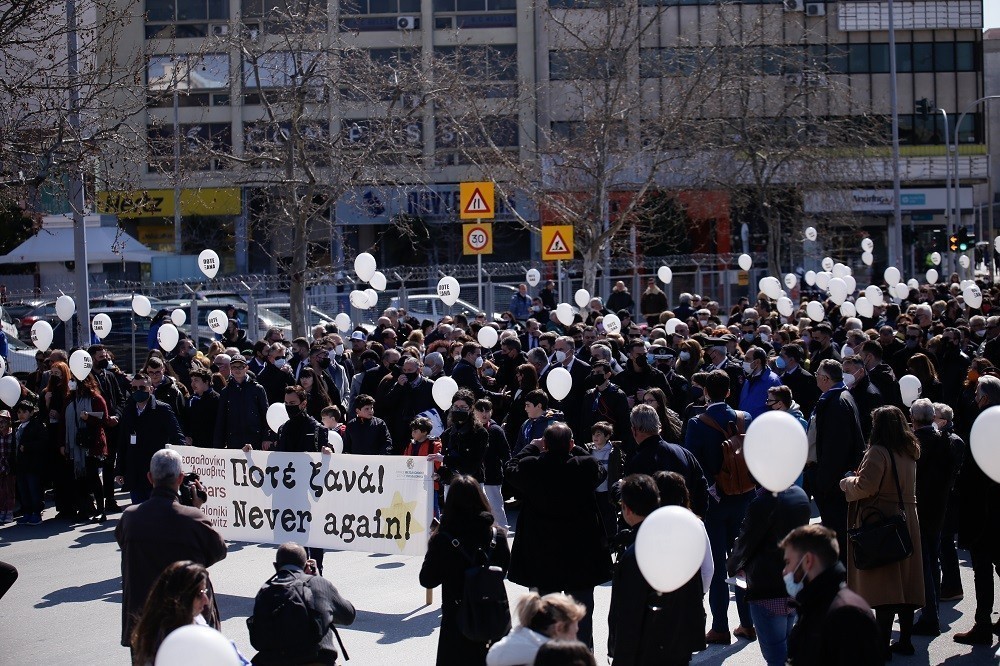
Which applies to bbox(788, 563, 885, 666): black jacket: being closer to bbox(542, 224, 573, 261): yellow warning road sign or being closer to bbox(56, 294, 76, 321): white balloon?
bbox(56, 294, 76, 321): white balloon

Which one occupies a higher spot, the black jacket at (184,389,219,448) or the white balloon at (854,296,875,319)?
the white balloon at (854,296,875,319)

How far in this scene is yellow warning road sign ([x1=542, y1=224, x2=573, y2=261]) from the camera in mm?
20516

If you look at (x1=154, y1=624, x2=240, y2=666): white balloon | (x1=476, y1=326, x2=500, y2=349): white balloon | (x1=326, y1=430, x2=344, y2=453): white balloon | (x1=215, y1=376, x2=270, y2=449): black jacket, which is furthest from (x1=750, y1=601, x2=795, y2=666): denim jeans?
(x1=476, y1=326, x2=500, y2=349): white balloon

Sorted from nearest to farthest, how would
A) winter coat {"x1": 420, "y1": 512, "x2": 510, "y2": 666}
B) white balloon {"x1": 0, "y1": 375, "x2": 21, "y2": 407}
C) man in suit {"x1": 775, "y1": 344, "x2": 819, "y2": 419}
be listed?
winter coat {"x1": 420, "y1": 512, "x2": 510, "y2": 666}, man in suit {"x1": 775, "y1": 344, "x2": 819, "y2": 419}, white balloon {"x1": 0, "y1": 375, "x2": 21, "y2": 407}

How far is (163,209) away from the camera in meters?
48.9

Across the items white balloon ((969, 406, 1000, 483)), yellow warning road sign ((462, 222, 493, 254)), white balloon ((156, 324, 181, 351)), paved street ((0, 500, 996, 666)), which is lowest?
paved street ((0, 500, 996, 666))

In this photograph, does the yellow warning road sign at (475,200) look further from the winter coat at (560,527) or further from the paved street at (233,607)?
the winter coat at (560,527)

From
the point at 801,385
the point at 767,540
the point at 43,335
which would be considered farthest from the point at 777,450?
the point at 43,335

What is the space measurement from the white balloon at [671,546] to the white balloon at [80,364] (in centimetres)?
969

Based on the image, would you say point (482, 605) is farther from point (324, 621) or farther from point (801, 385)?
point (801, 385)

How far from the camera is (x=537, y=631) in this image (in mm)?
4574

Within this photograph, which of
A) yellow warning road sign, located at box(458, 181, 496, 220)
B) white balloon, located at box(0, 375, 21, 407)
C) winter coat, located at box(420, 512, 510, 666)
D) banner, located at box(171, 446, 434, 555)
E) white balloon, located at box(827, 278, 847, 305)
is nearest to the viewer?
winter coat, located at box(420, 512, 510, 666)

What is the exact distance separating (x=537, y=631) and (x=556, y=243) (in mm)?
16189

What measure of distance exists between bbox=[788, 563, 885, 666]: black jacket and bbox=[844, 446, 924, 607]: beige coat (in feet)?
7.62
